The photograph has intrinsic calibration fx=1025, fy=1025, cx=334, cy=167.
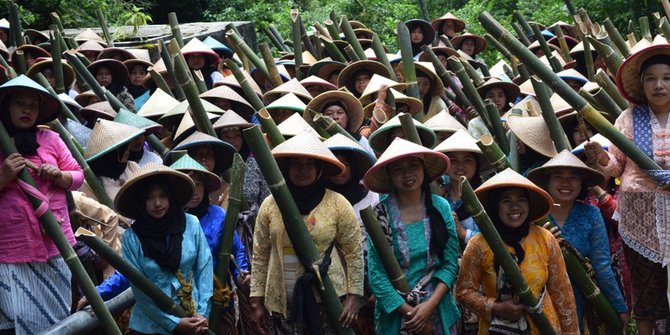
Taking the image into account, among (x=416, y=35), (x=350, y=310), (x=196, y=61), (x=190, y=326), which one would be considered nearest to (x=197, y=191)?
(x=190, y=326)

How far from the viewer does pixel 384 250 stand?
528cm

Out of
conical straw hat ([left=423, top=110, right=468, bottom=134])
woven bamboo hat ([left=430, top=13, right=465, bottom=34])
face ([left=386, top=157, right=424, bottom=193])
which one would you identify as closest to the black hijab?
face ([left=386, top=157, right=424, bottom=193])

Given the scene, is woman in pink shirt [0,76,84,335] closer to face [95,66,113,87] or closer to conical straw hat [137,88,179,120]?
conical straw hat [137,88,179,120]

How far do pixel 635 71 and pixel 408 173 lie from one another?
1.36m

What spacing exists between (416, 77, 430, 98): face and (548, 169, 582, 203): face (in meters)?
2.90

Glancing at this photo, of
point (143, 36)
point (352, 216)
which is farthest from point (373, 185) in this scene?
point (143, 36)

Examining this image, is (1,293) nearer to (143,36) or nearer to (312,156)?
(312,156)

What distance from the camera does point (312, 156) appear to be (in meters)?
5.37

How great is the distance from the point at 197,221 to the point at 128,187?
419mm

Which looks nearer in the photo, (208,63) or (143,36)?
(208,63)

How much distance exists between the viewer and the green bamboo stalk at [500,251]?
196 inches

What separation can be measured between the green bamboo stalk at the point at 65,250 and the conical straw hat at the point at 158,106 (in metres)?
2.71

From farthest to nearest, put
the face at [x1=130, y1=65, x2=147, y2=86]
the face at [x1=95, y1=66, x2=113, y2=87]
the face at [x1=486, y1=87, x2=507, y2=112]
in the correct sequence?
the face at [x1=130, y1=65, x2=147, y2=86]
the face at [x1=95, y1=66, x2=113, y2=87]
the face at [x1=486, y1=87, x2=507, y2=112]

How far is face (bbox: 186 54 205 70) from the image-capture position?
384 inches
